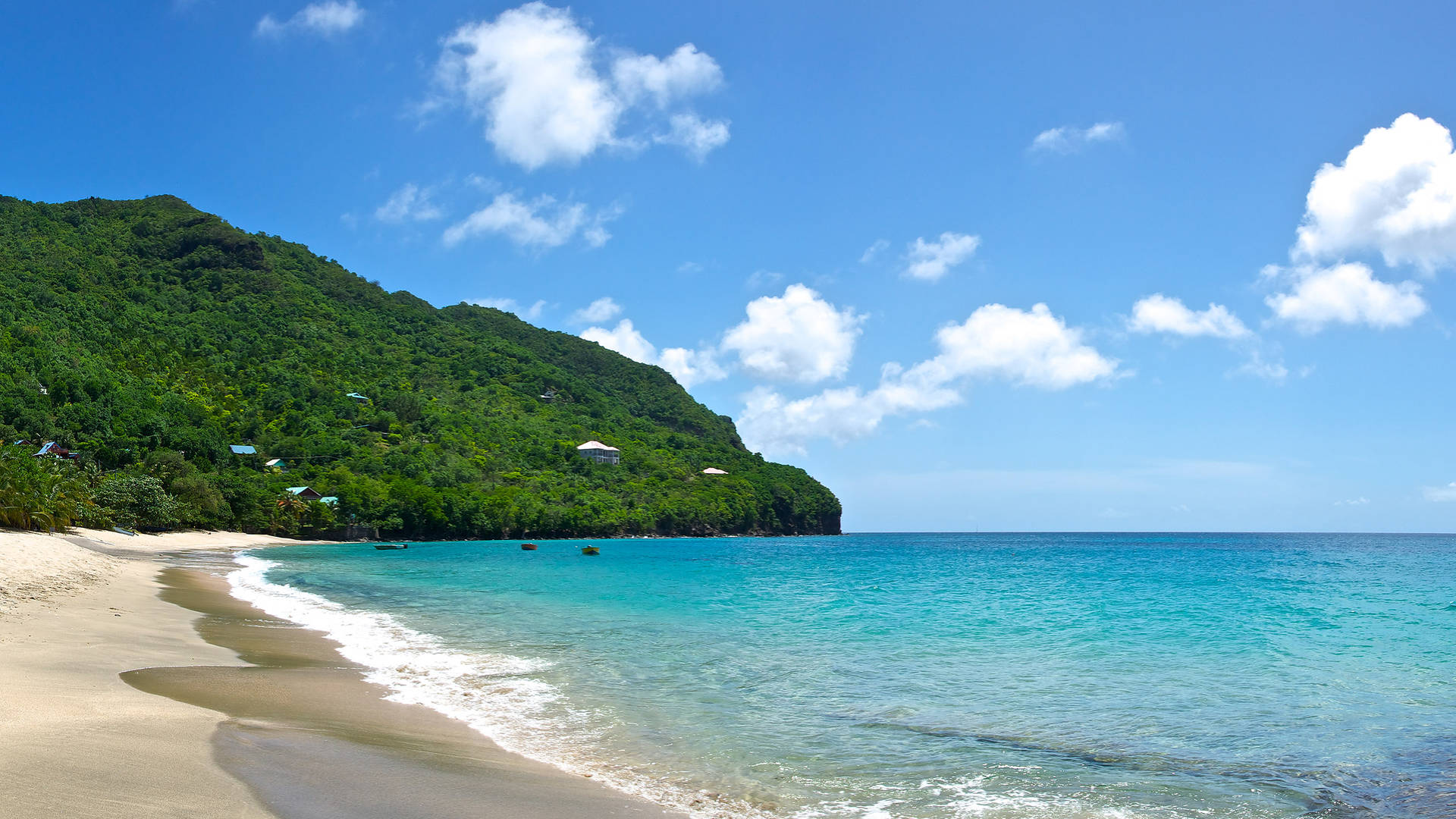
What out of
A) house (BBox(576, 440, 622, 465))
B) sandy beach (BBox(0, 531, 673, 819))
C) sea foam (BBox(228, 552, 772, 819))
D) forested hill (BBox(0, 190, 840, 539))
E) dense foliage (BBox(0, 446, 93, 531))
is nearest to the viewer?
sandy beach (BBox(0, 531, 673, 819))

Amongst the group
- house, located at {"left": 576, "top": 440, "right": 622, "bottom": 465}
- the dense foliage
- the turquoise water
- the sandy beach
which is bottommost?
the turquoise water

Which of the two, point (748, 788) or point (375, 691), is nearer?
point (748, 788)

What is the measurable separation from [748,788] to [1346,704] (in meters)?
10.8

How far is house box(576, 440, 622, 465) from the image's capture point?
429ft

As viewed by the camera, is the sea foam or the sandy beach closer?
the sandy beach

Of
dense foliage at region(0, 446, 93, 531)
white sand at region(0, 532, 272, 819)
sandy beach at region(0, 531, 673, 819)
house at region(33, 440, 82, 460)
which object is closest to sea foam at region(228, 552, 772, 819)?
sandy beach at region(0, 531, 673, 819)

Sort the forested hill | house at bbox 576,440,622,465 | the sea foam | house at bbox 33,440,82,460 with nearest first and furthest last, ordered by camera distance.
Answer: the sea foam → house at bbox 33,440,82,460 → the forested hill → house at bbox 576,440,622,465

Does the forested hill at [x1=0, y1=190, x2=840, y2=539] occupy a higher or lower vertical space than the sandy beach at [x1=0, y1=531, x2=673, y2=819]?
higher

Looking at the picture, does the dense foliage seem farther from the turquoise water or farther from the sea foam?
the sea foam

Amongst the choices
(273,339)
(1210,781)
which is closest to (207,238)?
(273,339)

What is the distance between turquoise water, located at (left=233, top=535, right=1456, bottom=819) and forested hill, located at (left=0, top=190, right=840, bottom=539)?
52995 millimetres

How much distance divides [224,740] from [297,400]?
105 metres

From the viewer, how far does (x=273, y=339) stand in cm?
11131

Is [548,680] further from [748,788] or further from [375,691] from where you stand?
[748,788]
